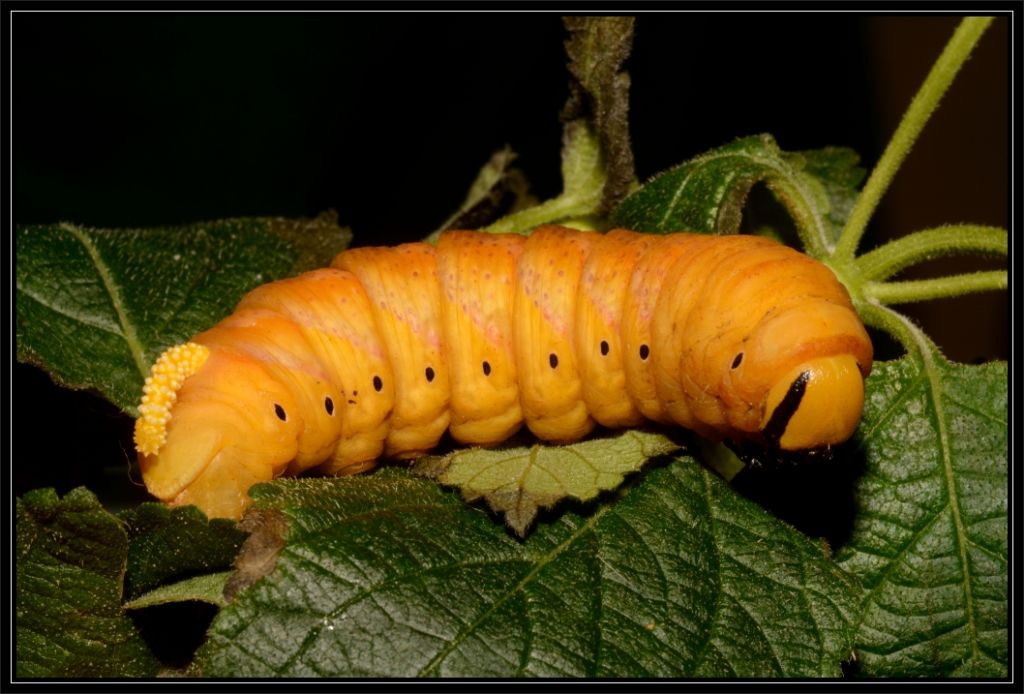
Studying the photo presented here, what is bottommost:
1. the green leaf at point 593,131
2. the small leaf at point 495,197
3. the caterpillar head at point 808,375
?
the caterpillar head at point 808,375

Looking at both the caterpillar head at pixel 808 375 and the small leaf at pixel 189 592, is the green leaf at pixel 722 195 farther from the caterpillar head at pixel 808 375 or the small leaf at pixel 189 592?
the small leaf at pixel 189 592

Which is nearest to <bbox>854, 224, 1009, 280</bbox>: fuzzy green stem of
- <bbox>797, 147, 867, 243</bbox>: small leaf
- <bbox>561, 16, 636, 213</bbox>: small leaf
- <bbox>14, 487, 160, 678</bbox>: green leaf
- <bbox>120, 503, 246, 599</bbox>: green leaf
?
<bbox>797, 147, 867, 243</bbox>: small leaf

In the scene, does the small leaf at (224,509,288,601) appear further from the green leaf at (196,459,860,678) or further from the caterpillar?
the caterpillar

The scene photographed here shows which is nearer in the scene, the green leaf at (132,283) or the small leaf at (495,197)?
the green leaf at (132,283)

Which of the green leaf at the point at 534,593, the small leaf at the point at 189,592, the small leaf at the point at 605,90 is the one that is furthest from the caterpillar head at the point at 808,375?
the small leaf at the point at 189,592

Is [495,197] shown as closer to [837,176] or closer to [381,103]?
[837,176]

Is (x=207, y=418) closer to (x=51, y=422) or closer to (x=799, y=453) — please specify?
(x=51, y=422)

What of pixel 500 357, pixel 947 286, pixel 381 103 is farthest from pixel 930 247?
pixel 381 103

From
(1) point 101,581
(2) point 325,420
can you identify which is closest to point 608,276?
(2) point 325,420
